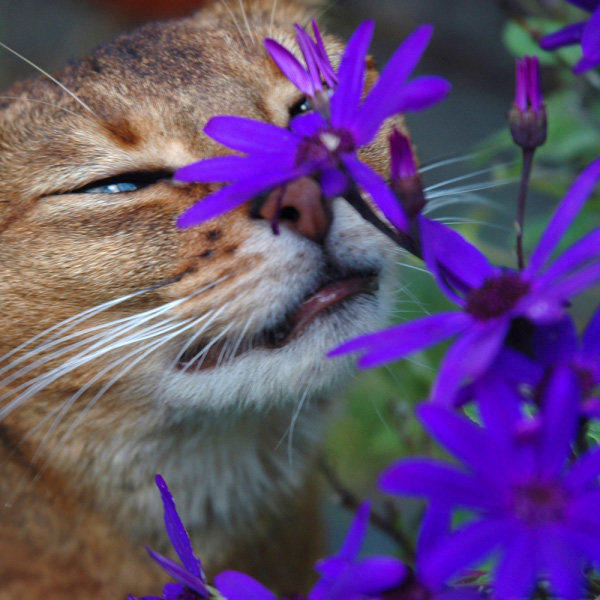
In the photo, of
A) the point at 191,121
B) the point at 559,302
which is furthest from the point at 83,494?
the point at 559,302

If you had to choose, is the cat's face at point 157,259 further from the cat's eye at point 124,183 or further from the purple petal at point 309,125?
the purple petal at point 309,125

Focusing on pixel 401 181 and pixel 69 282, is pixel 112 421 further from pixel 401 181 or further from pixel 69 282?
pixel 401 181

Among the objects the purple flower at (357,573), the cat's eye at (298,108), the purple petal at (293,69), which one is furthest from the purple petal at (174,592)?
the cat's eye at (298,108)

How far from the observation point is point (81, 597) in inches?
69.6

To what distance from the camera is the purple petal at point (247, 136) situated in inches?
28.3

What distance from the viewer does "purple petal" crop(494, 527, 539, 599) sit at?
496 mm

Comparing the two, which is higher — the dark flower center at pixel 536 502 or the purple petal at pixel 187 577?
the dark flower center at pixel 536 502

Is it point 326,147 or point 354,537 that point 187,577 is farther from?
point 326,147

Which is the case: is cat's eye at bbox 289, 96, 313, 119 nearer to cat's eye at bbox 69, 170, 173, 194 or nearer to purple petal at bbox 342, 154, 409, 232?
cat's eye at bbox 69, 170, 173, 194

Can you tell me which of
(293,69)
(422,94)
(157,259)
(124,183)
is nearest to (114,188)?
(124,183)

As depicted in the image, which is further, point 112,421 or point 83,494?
point 83,494

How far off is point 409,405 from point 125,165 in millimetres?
1062

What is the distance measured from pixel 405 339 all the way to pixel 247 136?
10.8 inches

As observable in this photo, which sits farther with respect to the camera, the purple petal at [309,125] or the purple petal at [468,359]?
the purple petal at [309,125]
